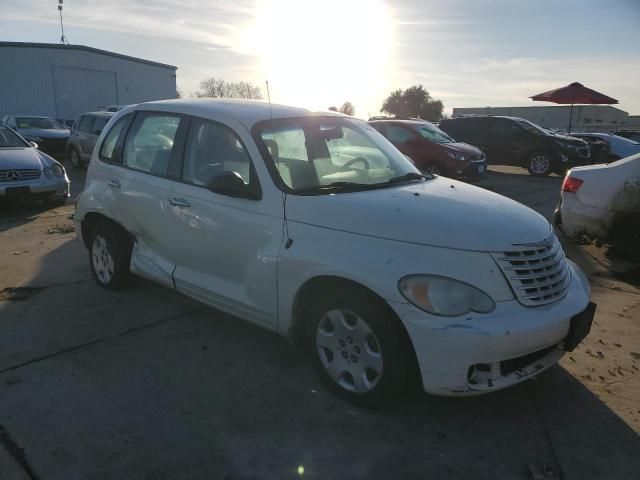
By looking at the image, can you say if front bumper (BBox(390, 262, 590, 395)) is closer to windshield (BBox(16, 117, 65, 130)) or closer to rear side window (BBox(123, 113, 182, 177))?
rear side window (BBox(123, 113, 182, 177))

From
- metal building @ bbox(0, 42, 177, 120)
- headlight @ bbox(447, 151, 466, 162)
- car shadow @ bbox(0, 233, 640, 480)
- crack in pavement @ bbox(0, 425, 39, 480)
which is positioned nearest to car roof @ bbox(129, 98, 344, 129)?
car shadow @ bbox(0, 233, 640, 480)

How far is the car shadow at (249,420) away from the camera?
2.56m

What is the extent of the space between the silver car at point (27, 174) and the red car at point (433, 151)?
6717 millimetres

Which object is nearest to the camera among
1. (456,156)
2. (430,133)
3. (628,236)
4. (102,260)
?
(102,260)

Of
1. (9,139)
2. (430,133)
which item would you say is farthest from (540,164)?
(9,139)

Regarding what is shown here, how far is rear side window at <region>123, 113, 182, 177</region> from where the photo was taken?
405cm

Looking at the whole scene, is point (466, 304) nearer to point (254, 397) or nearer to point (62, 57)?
point (254, 397)

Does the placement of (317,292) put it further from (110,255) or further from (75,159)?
(75,159)

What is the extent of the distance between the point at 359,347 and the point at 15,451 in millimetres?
1854

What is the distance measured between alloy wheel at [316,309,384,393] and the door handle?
55.8 inches

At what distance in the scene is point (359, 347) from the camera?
290 cm

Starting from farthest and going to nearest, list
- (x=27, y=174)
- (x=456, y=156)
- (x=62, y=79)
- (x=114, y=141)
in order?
(x=62, y=79) < (x=456, y=156) < (x=27, y=174) < (x=114, y=141)

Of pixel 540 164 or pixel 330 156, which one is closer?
pixel 330 156

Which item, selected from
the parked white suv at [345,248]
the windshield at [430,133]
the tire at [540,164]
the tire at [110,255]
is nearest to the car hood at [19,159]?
the tire at [110,255]
